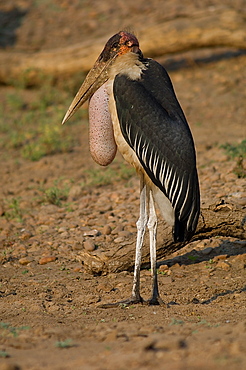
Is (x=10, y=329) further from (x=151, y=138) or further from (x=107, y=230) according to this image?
(x=107, y=230)

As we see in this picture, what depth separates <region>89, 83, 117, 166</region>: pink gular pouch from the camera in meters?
5.41

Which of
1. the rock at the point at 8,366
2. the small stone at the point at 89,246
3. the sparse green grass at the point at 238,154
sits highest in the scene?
the sparse green grass at the point at 238,154

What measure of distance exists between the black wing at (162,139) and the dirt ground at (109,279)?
0.65 metres

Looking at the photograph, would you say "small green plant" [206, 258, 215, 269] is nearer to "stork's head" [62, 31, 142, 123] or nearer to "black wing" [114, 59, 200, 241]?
"black wing" [114, 59, 200, 241]

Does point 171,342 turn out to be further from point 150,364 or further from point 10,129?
point 10,129

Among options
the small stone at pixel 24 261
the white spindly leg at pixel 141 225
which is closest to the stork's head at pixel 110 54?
the white spindly leg at pixel 141 225

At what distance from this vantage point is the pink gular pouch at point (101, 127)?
5406 mm

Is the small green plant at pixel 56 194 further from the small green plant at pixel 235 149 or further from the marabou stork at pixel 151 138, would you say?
the marabou stork at pixel 151 138

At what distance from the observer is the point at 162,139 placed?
516 cm

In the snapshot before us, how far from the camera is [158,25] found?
11477 millimetres

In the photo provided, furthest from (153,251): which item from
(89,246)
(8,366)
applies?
(8,366)

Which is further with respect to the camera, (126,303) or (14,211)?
(14,211)

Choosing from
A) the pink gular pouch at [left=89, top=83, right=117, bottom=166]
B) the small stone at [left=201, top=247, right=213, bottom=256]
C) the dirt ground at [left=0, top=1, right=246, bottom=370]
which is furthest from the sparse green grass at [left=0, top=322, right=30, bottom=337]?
the small stone at [left=201, top=247, right=213, bottom=256]

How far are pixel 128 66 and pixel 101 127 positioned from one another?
1.97ft
